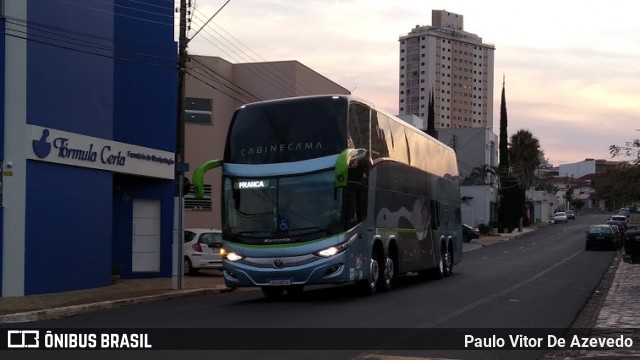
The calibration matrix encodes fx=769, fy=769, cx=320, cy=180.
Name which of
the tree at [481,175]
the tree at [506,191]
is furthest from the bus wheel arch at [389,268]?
the tree at [506,191]

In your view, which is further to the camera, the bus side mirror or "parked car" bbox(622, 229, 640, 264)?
"parked car" bbox(622, 229, 640, 264)

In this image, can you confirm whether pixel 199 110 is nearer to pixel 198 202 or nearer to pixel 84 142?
pixel 198 202

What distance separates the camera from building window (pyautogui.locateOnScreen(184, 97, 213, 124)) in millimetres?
36594

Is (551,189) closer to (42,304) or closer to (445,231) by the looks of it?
(445,231)

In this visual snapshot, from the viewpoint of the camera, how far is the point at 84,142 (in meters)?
19.2

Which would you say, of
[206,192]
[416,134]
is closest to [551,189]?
[206,192]

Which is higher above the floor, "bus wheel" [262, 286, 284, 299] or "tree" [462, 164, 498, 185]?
"tree" [462, 164, 498, 185]

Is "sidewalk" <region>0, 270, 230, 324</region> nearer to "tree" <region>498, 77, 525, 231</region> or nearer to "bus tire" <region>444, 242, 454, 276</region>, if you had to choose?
"bus tire" <region>444, 242, 454, 276</region>

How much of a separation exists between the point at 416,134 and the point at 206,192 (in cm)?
1677

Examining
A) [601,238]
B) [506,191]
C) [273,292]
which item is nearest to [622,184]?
[273,292]

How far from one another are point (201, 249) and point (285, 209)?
1015 centimetres

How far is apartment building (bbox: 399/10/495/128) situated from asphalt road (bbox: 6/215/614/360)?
105 metres

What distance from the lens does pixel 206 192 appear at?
36969mm

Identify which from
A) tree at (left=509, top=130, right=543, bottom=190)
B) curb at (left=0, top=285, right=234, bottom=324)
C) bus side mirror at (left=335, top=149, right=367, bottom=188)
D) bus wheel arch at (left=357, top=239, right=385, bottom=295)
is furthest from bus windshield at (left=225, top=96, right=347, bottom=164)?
tree at (left=509, top=130, right=543, bottom=190)
